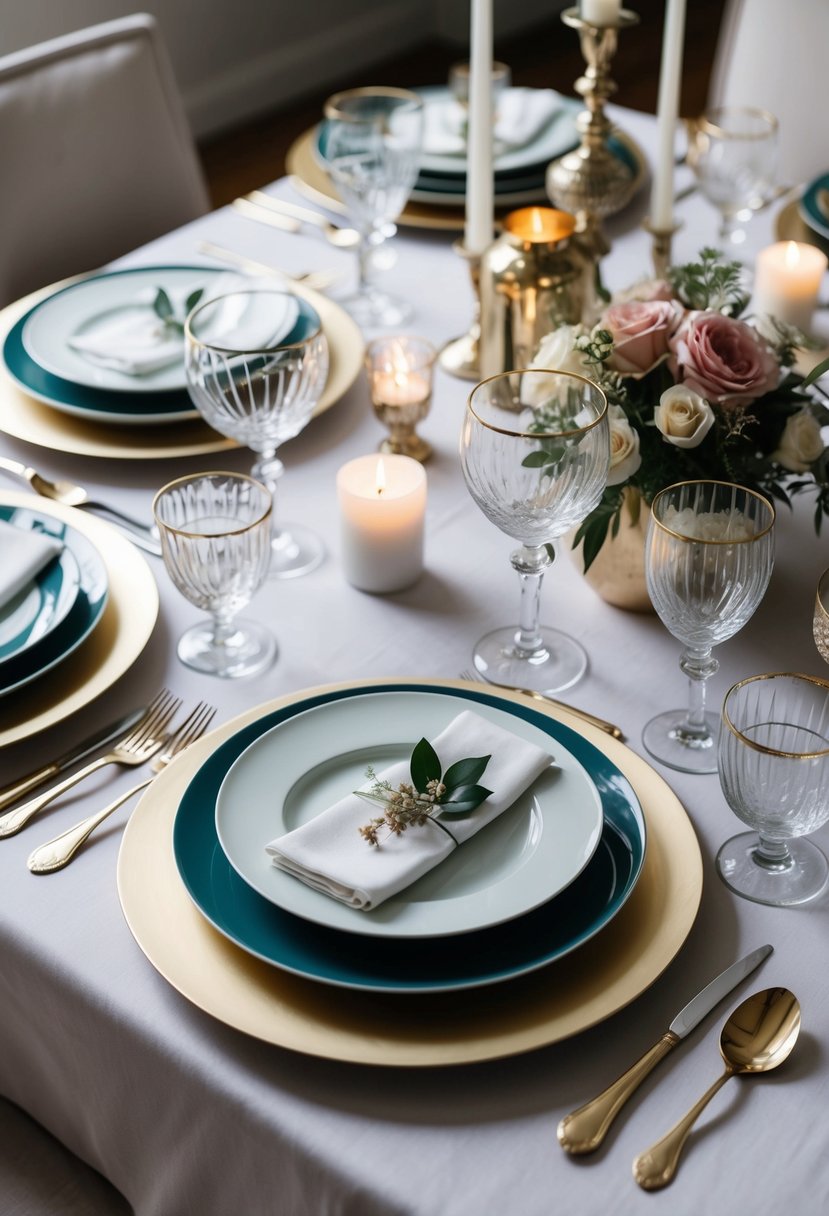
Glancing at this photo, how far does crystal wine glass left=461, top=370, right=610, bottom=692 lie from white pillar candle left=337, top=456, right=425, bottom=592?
4.0 inches

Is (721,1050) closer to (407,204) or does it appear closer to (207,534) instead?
(207,534)

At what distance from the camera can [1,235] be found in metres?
1.69

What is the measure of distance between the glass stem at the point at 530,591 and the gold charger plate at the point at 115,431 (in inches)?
14.6

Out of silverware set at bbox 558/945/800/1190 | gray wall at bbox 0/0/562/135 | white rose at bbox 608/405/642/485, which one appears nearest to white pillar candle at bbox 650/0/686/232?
white rose at bbox 608/405/642/485

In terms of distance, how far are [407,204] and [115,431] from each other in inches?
23.5

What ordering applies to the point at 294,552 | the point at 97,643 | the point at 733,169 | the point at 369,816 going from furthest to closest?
the point at 733,169
the point at 294,552
the point at 97,643
the point at 369,816

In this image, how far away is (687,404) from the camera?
3.12 feet

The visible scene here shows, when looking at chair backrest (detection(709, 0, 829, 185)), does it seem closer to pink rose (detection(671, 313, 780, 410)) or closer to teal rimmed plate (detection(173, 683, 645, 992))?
pink rose (detection(671, 313, 780, 410))

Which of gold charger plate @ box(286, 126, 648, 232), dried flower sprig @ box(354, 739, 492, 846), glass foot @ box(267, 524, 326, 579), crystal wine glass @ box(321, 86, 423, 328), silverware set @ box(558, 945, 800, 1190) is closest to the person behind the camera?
Result: silverware set @ box(558, 945, 800, 1190)

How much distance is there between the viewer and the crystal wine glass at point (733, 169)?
4.83 ft

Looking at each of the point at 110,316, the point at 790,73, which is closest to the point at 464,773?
the point at 110,316

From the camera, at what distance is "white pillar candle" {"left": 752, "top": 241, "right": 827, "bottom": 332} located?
4.52 ft

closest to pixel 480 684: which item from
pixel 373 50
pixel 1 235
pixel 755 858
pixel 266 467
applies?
pixel 755 858

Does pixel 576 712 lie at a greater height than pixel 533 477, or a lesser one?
lesser
